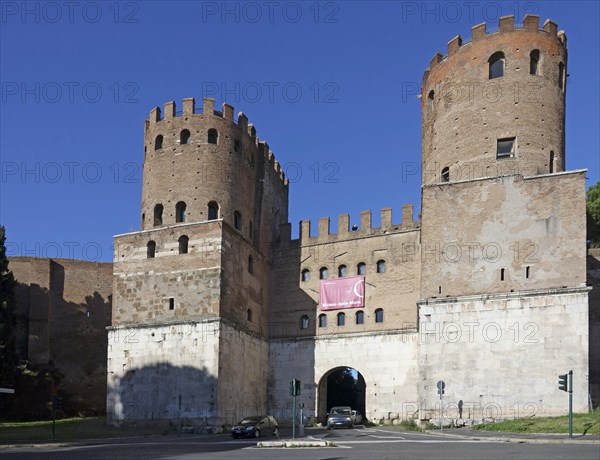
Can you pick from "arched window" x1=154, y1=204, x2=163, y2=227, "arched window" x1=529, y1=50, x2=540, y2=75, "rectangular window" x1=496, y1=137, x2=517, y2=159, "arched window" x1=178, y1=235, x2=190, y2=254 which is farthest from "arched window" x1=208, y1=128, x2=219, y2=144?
"arched window" x1=529, y1=50, x2=540, y2=75

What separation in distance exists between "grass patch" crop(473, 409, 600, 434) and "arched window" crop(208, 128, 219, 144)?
18279 millimetres

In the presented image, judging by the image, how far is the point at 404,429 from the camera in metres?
31.9

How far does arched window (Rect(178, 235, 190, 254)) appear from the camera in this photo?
35438 mm

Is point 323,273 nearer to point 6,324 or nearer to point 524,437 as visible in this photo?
point 6,324

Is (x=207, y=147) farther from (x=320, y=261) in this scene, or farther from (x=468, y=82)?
(x=468, y=82)

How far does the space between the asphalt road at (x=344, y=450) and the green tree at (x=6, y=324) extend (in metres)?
13.6

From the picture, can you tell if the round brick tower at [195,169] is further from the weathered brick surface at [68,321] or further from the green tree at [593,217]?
the green tree at [593,217]

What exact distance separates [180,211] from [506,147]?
1541 cm

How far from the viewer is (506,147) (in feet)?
109

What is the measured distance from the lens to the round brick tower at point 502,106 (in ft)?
108

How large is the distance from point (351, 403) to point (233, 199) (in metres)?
19.2

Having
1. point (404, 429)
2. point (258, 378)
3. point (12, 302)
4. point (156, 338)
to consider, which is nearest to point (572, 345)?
point (404, 429)

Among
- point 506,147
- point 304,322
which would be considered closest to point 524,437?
point 506,147

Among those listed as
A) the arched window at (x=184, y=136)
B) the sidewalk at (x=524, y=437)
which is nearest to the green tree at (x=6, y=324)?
the arched window at (x=184, y=136)
